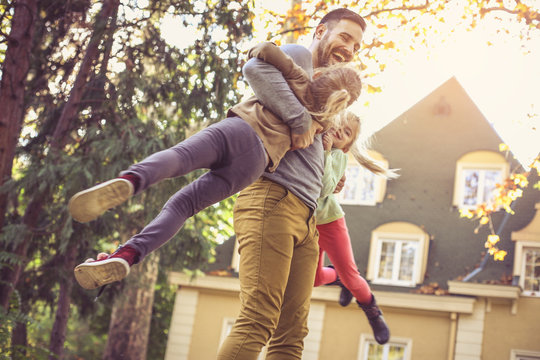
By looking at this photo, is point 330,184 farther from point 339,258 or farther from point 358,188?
point 358,188

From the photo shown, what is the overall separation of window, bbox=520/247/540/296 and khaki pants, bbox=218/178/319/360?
12.4 metres

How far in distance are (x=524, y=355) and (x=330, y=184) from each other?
1212 cm

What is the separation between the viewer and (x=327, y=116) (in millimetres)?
2844

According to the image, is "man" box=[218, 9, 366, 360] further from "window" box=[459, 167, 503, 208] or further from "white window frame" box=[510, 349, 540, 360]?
"window" box=[459, 167, 503, 208]

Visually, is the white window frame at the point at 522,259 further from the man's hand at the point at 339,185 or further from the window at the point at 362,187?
the man's hand at the point at 339,185

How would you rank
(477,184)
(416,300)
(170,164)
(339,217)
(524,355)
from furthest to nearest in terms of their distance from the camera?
(477,184) → (416,300) → (524,355) → (339,217) → (170,164)

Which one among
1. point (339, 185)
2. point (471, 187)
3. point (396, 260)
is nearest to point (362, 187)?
point (396, 260)

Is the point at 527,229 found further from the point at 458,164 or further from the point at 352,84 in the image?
the point at 352,84

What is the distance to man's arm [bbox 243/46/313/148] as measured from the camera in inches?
107

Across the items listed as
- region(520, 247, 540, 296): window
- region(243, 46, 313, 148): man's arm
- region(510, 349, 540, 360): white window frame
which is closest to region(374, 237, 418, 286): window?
region(520, 247, 540, 296): window

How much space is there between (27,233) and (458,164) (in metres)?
11.7

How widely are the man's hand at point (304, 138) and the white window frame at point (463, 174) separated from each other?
13459 millimetres

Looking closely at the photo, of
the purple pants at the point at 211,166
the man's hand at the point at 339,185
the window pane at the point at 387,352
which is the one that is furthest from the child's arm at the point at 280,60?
the window pane at the point at 387,352

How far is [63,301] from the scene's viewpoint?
8719 mm
